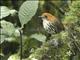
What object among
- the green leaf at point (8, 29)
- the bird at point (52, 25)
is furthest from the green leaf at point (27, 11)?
the green leaf at point (8, 29)

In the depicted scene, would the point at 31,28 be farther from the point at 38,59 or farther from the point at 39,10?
the point at 38,59

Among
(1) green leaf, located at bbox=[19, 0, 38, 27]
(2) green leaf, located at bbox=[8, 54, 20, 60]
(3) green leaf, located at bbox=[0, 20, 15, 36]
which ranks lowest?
(2) green leaf, located at bbox=[8, 54, 20, 60]

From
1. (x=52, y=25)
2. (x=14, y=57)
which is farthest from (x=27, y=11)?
(x=14, y=57)

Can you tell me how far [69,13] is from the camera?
434 cm

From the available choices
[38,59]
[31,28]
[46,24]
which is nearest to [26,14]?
[46,24]

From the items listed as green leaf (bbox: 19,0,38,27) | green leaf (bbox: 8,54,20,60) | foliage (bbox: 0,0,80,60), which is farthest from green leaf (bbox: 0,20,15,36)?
green leaf (bbox: 19,0,38,27)

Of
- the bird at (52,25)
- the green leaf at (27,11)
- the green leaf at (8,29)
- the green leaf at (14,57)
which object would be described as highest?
the green leaf at (27,11)

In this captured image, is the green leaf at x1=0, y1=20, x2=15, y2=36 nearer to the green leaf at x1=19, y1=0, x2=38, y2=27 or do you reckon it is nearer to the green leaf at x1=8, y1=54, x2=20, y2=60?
the green leaf at x1=8, y1=54, x2=20, y2=60

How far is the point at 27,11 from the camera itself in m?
3.89

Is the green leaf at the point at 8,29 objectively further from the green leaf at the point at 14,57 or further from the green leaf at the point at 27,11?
the green leaf at the point at 27,11

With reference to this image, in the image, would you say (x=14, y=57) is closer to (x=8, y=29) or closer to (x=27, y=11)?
(x=8, y=29)

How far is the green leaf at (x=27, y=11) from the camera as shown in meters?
3.84

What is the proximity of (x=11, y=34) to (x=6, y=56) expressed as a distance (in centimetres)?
28

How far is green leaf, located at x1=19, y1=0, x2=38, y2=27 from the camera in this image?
3.84 metres
